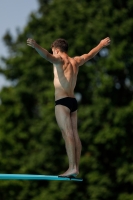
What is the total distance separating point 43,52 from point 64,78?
70cm

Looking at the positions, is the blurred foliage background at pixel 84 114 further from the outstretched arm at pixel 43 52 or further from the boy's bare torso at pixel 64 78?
the outstretched arm at pixel 43 52

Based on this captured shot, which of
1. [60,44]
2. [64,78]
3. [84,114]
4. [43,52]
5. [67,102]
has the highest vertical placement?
[84,114]

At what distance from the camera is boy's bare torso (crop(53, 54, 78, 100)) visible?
931 centimetres

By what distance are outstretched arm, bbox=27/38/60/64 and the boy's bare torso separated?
6.4 inches

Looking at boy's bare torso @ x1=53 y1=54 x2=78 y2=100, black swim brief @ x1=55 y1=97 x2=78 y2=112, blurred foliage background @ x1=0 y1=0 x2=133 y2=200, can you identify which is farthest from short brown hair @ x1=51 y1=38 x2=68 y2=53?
blurred foliage background @ x1=0 y1=0 x2=133 y2=200

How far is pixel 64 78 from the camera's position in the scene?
30.6ft

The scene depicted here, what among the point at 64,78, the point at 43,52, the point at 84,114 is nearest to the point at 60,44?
the point at 64,78

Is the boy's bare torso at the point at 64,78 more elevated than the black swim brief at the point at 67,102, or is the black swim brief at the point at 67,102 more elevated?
the boy's bare torso at the point at 64,78

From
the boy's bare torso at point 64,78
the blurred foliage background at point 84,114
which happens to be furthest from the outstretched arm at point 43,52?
the blurred foliage background at point 84,114

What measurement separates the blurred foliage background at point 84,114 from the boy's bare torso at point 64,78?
909 inches

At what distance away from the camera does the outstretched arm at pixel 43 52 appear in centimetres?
858

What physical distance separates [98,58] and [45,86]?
3280 mm

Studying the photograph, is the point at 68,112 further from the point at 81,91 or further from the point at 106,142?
the point at 81,91

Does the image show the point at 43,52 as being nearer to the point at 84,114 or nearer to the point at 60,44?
the point at 60,44
